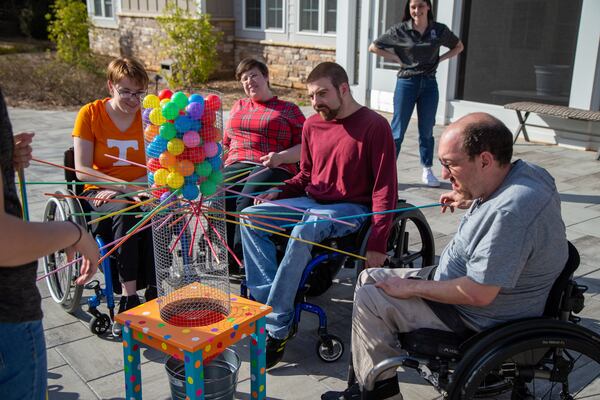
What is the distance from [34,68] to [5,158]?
13.2 metres

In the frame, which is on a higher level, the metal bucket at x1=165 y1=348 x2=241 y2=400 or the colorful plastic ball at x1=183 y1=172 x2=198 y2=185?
the colorful plastic ball at x1=183 y1=172 x2=198 y2=185

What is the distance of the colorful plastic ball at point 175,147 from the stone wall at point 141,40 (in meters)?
11.3

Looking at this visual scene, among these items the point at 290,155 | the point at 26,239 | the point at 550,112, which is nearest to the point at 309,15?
the point at 550,112

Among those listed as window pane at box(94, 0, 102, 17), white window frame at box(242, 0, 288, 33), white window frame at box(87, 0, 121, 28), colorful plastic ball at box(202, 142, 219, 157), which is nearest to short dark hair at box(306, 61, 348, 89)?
colorful plastic ball at box(202, 142, 219, 157)

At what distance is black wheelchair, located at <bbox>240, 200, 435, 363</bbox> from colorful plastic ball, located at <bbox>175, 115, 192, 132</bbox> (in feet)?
3.10

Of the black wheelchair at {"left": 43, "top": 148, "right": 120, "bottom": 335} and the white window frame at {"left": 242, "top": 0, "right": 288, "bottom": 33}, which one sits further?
the white window frame at {"left": 242, "top": 0, "right": 288, "bottom": 33}

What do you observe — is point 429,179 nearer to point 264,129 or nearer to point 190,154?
point 264,129

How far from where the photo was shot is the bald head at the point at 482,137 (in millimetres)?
2010

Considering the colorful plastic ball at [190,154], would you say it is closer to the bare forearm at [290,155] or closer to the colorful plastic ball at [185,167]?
the colorful plastic ball at [185,167]

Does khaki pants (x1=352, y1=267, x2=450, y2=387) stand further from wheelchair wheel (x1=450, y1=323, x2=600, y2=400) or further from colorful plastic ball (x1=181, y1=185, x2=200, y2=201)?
colorful plastic ball (x1=181, y1=185, x2=200, y2=201)

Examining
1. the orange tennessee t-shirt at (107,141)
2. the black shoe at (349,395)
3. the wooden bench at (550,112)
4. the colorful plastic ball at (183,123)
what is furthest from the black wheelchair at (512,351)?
the wooden bench at (550,112)

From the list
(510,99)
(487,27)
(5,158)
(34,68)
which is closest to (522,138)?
(510,99)

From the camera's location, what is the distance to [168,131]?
2156 millimetres

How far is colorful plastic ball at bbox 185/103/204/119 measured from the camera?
2.16 m
